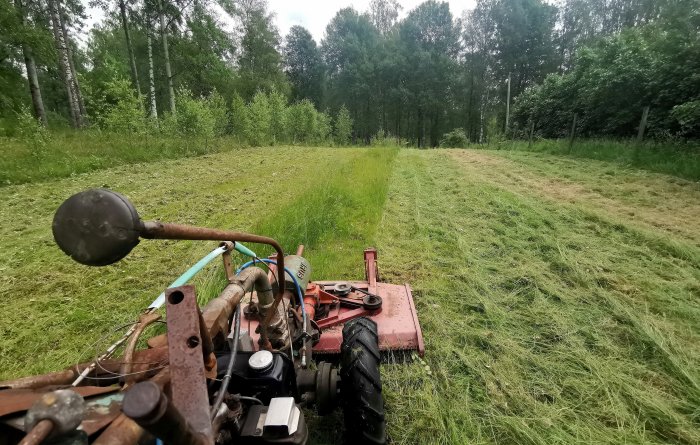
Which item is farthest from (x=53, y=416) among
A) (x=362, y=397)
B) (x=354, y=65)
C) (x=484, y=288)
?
(x=354, y=65)

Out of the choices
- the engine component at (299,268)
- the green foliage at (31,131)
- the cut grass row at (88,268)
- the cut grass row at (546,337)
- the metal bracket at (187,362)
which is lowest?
the cut grass row at (546,337)

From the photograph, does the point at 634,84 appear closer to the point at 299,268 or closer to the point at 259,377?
the point at 299,268

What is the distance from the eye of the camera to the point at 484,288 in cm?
346

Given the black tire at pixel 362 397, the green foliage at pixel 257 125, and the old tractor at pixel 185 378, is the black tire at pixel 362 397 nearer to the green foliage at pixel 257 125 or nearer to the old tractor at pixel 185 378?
the old tractor at pixel 185 378

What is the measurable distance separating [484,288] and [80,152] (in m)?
11.1

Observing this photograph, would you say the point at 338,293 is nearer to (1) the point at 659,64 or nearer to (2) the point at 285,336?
(2) the point at 285,336

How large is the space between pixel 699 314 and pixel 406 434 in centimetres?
265

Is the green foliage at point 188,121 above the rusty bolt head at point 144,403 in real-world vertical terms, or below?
above

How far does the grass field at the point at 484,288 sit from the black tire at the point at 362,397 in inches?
19.1

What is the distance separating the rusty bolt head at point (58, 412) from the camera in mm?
559

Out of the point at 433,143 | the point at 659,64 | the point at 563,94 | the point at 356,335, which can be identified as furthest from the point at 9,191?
the point at 433,143

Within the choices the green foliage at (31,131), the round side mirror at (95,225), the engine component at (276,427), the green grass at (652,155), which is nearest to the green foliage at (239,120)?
the green foliage at (31,131)

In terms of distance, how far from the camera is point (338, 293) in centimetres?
271

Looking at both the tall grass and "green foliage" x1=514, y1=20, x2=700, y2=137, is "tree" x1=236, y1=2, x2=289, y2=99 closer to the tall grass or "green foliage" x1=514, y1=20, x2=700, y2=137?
"green foliage" x1=514, y1=20, x2=700, y2=137
